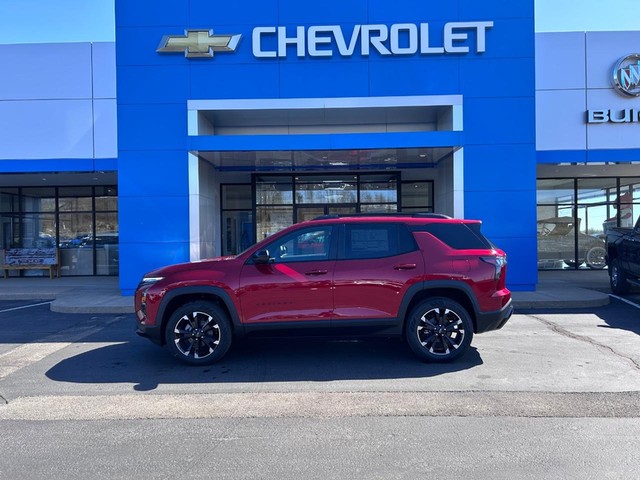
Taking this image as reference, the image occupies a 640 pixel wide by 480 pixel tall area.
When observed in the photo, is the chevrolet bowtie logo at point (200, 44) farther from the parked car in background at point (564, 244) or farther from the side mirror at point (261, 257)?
the parked car in background at point (564, 244)

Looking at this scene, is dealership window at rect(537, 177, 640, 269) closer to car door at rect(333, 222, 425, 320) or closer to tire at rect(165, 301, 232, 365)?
car door at rect(333, 222, 425, 320)

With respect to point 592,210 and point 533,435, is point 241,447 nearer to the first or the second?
point 533,435

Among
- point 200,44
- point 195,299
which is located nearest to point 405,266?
point 195,299

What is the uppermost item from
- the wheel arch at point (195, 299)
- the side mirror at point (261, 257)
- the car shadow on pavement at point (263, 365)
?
the side mirror at point (261, 257)

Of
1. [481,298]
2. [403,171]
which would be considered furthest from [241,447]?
[403,171]

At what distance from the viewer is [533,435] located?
13.9 feet

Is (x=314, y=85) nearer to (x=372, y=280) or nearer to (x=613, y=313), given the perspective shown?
(x=372, y=280)

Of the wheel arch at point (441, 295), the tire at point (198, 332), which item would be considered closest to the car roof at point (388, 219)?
the wheel arch at point (441, 295)

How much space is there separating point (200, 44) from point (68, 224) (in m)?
9.57

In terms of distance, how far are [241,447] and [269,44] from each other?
1065cm

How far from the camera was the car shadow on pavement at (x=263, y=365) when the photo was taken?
19.4ft

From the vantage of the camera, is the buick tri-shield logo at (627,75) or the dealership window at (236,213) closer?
the buick tri-shield logo at (627,75)

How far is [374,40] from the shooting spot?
40.3 ft

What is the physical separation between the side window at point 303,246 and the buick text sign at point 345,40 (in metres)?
7.36
